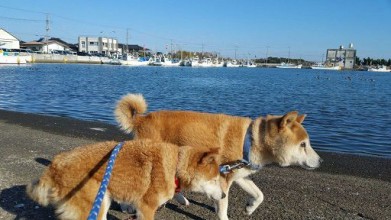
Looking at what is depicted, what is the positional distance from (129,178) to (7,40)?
437 feet

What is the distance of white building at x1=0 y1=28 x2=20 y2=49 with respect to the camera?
119444mm

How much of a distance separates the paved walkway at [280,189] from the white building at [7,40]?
122431 mm

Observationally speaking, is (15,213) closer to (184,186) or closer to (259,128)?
(184,186)

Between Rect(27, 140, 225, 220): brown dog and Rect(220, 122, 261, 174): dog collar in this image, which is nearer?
Rect(27, 140, 225, 220): brown dog

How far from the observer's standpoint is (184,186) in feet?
15.8

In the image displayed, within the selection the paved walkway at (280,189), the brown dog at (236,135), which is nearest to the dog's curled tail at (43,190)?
the paved walkway at (280,189)

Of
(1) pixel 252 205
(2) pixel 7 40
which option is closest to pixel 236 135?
(1) pixel 252 205

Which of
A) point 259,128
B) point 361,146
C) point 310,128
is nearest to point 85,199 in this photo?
point 259,128

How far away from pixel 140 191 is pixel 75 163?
0.90 m

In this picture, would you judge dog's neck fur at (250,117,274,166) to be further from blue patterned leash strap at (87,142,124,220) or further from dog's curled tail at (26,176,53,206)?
dog's curled tail at (26,176,53,206)

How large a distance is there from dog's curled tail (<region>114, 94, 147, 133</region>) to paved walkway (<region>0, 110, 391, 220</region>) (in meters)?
1.49

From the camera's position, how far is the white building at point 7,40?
11944cm

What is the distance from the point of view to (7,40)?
121m

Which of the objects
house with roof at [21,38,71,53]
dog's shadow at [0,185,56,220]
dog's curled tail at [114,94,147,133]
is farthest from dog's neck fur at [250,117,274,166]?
house with roof at [21,38,71,53]
